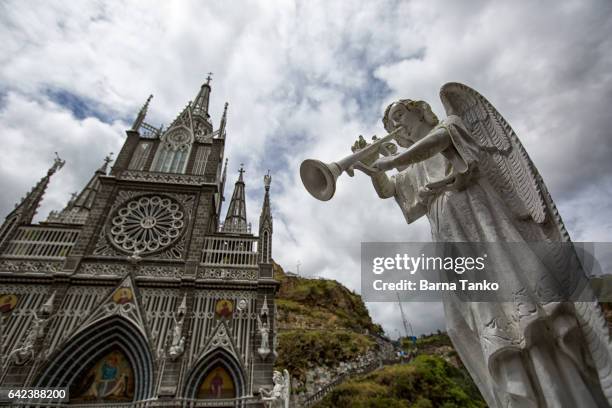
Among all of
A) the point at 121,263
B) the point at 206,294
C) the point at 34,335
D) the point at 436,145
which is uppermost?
the point at 121,263

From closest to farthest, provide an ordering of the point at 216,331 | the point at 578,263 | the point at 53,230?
the point at 578,263, the point at 216,331, the point at 53,230

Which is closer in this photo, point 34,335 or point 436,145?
point 436,145

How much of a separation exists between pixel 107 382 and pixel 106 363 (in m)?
0.65

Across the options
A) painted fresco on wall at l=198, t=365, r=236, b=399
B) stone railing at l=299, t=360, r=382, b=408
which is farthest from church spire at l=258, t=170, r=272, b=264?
stone railing at l=299, t=360, r=382, b=408

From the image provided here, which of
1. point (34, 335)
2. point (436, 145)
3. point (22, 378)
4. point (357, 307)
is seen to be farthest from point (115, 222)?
point (357, 307)

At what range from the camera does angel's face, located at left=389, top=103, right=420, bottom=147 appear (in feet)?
7.32

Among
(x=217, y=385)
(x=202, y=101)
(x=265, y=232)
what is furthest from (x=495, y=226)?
(x=202, y=101)

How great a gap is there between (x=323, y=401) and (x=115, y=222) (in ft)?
41.9

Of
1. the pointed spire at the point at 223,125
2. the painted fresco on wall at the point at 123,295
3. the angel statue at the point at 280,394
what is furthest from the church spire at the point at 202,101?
the angel statue at the point at 280,394

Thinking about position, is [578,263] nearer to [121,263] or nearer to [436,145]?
[436,145]

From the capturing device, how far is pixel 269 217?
46.5 feet

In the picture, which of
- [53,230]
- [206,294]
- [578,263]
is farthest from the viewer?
[53,230]

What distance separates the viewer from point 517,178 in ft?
5.90

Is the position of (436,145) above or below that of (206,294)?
below
